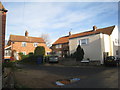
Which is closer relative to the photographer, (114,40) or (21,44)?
(114,40)

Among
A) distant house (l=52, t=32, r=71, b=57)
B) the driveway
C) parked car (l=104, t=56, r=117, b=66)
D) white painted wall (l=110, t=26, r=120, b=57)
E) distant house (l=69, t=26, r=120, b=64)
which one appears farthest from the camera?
distant house (l=52, t=32, r=71, b=57)

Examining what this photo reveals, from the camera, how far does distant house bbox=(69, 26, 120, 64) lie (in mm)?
19859

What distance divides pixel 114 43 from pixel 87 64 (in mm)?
9677

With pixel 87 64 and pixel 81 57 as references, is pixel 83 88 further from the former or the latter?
pixel 81 57

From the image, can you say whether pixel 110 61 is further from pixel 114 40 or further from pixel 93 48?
pixel 114 40

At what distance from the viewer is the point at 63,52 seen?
33.6 metres

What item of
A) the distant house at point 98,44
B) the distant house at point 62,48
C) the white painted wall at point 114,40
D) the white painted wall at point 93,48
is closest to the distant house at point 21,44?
the distant house at point 62,48

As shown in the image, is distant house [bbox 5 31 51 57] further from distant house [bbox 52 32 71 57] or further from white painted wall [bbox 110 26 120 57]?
white painted wall [bbox 110 26 120 57]

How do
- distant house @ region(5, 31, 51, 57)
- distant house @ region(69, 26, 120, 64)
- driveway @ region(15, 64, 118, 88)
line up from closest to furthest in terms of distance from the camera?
driveway @ region(15, 64, 118, 88) → distant house @ region(69, 26, 120, 64) → distant house @ region(5, 31, 51, 57)

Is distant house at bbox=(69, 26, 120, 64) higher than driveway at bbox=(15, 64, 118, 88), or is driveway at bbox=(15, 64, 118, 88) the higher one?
distant house at bbox=(69, 26, 120, 64)

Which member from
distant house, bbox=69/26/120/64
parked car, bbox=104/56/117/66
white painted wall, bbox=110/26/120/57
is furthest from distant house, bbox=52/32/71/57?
parked car, bbox=104/56/117/66

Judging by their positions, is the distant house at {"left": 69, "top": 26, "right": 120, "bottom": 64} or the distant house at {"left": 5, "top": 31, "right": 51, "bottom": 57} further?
the distant house at {"left": 5, "top": 31, "right": 51, "bottom": 57}

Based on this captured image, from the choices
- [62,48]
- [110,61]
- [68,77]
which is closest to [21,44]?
[62,48]

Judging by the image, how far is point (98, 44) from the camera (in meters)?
20.1
